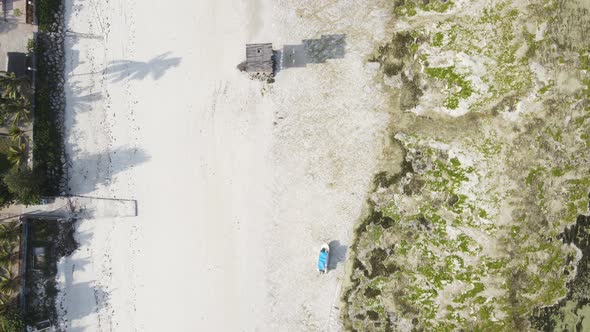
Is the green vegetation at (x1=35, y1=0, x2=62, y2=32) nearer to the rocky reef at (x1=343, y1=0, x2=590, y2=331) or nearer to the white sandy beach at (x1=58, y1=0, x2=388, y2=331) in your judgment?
the white sandy beach at (x1=58, y1=0, x2=388, y2=331)

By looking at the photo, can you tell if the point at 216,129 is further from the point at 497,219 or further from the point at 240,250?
the point at 497,219

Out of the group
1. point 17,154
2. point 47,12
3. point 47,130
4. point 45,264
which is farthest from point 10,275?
point 47,12

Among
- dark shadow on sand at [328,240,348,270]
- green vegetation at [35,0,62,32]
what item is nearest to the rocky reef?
dark shadow on sand at [328,240,348,270]

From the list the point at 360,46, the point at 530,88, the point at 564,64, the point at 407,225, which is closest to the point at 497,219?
the point at 407,225

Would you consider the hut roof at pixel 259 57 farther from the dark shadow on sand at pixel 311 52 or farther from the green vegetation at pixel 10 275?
the green vegetation at pixel 10 275

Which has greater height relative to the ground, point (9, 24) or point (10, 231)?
point (9, 24)

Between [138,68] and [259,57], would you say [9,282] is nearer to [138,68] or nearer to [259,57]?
[138,68]

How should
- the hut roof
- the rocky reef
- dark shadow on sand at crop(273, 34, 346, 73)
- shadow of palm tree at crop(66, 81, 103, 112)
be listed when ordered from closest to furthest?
the hut roof → the rocky reef → dark shadow on sand at crop(273, 34, 346, 73) → shadow of palm tree at crop(66, 81, 103, 112)
